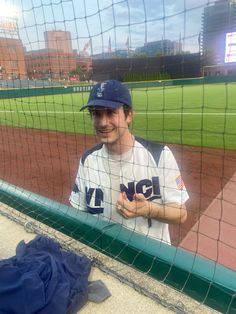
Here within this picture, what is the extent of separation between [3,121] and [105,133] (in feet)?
41.4

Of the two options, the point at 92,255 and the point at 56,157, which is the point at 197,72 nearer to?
the point at 92,255

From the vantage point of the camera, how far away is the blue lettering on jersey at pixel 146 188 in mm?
1889

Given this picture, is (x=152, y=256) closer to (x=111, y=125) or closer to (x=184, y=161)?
(x=111, y=125)

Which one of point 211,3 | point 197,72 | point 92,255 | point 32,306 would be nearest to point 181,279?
point 92,255

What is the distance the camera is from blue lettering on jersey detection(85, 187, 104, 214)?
2033mm

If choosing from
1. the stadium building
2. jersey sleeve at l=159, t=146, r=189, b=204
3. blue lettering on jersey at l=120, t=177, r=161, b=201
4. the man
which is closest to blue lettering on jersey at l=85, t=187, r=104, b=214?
the man

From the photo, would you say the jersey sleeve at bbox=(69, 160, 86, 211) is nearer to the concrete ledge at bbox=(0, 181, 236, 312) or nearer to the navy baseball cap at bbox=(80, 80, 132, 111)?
the concrete ledge at bbox=(0, 181, 236, 312)

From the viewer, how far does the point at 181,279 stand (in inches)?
55.6

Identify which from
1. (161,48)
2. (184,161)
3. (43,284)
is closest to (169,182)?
(161,48)

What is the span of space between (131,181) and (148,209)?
0.29 m

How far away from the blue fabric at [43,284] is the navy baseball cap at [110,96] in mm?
876

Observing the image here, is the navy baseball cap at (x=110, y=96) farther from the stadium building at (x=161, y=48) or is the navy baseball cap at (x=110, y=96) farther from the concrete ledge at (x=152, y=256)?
the concrete ledge at (x=152, y=256)

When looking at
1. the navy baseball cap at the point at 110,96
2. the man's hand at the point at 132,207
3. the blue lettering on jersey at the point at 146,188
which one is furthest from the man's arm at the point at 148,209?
the navy baseball cap at the point at 110,96

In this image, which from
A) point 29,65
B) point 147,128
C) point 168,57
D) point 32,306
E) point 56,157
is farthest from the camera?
point 147,128
